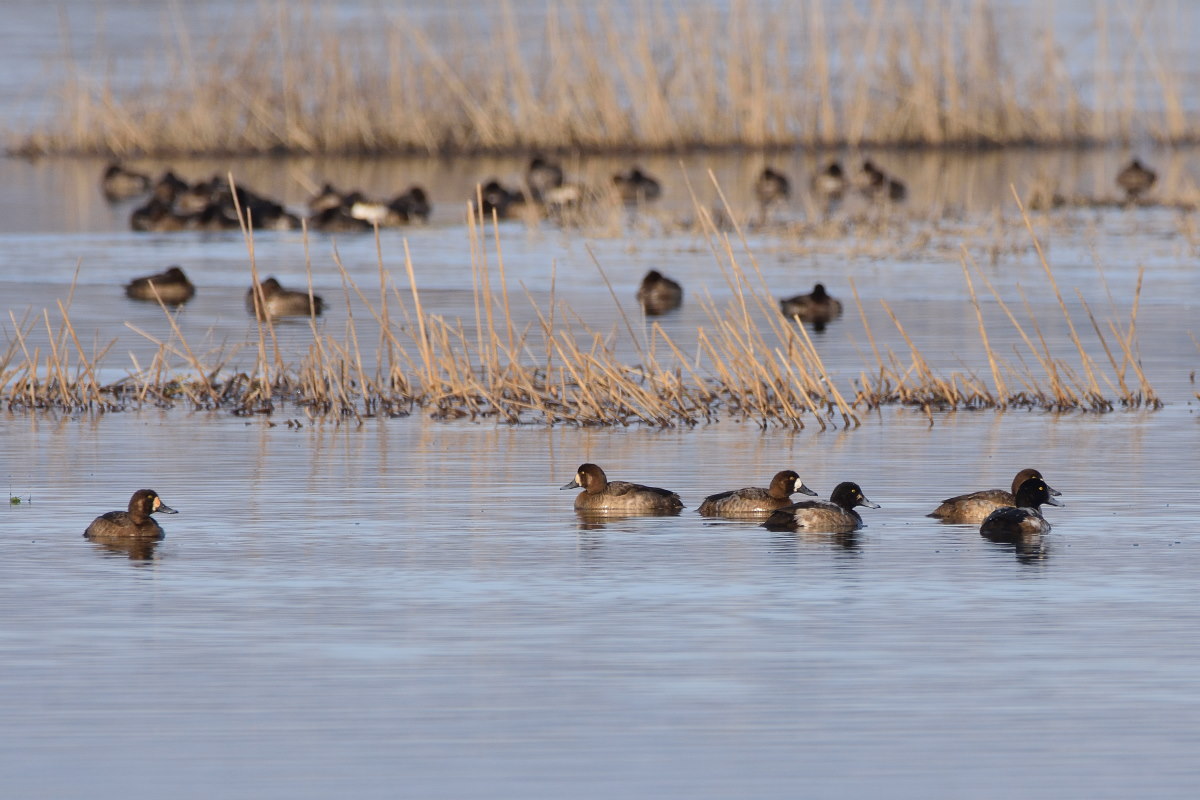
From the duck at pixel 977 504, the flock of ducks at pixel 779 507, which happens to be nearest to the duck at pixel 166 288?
the flock of ducks at pixel 779 507

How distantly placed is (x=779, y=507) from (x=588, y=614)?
2.65 m

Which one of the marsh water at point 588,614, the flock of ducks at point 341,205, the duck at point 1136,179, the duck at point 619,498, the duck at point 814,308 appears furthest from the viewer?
the duck at point 1136,179

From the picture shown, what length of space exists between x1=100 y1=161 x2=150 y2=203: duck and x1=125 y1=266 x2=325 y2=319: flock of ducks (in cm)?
1204

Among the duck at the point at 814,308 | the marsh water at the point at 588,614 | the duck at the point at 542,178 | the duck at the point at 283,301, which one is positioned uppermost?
the duck at the point at 542,178

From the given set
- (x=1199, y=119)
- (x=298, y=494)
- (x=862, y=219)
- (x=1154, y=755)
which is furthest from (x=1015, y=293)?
(x=1199, y=119)

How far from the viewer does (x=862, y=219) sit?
Answer: 3134cm

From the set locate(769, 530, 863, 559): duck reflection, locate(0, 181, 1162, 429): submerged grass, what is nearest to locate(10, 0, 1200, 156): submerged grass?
locate(0, 181, 1162, 429): submerged grass

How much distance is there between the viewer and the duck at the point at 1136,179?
114ft

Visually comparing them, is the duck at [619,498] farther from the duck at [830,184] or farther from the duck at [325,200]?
the duck at [830,184]

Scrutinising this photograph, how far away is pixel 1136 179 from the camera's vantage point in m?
35.3

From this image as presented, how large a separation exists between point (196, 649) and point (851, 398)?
8.74m

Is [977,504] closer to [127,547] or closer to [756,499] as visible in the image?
[756,499]

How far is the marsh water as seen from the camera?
800 centimetres

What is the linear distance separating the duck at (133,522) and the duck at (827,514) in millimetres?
3050
